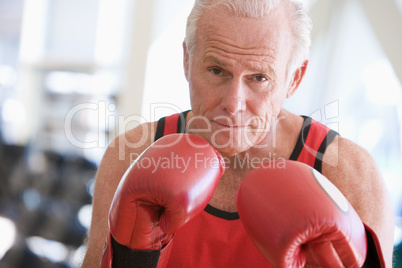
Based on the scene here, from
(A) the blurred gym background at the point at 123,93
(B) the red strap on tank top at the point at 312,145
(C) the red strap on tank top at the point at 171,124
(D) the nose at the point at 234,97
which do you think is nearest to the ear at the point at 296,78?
(B) the red strap on tank top at the point at 312,145

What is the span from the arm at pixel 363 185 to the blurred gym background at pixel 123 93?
1239mm

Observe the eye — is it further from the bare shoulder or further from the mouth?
the bare shoulder

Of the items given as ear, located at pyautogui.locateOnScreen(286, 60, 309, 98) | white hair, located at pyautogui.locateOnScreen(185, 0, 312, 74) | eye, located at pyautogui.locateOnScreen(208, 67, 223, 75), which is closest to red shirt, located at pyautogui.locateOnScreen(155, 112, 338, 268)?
ear, located at pyautogui.locateOnScreen(286, 60, 309, 98)

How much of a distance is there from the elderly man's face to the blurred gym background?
3.69 ft

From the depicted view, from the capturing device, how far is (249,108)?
117cm

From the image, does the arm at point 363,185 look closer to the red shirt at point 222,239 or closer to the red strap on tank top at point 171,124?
the red shirt at point 222,239

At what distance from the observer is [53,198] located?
3.21 metres

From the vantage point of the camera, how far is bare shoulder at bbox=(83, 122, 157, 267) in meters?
1.28

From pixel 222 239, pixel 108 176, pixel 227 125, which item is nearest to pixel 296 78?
pixel 227 125

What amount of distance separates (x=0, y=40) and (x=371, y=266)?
18.7 feet

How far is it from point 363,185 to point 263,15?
656 mm

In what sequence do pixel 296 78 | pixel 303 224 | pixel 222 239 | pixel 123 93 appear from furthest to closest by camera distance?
1. pixel 123 93
2. pixel 296 78
3. pixel 222 239
4. pixel 303 224

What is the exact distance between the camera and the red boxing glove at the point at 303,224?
0.81 metres

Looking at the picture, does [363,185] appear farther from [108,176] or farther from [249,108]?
[108,176]
